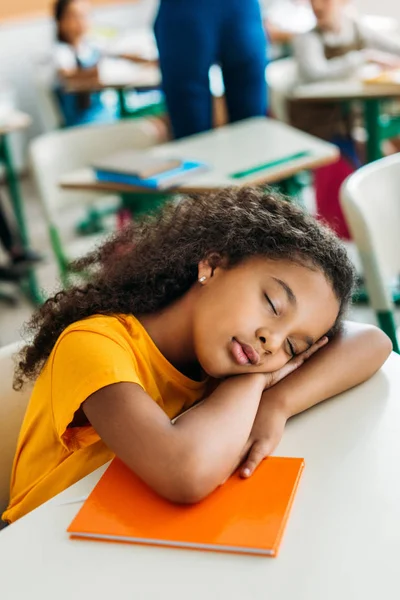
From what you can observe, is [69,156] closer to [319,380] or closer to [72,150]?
[72,150]

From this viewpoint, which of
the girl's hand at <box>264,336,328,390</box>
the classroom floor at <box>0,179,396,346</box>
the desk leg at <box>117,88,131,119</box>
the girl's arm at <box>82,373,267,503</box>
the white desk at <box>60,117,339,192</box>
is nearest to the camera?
the girl's arm at <box>82,373,267,503</box>

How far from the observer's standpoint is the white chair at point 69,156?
260cm

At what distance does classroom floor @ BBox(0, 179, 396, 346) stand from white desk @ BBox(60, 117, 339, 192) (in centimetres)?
46

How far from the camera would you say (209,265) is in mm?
1159

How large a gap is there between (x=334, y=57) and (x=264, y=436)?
319cm

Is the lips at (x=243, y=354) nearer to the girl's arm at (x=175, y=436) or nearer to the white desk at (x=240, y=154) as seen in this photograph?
the girl's arm at (x=175, y=436)

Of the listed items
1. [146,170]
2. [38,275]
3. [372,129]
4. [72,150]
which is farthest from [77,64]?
[146,170]

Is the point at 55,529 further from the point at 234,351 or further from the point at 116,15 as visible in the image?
the point at 116,15

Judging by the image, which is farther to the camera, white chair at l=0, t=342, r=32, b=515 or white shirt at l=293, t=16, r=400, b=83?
white shirt at l=293, t=16, r=400, b=83

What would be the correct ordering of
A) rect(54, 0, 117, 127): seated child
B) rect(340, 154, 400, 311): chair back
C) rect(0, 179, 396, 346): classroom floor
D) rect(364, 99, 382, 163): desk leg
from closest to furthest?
rect(340, 154, 400, 311): chair back → rect(0, 179, 396, 346): classroom floor → rect(364, 99, 382, 163): desk leg → rect(54, 0, 117, 127): seated child

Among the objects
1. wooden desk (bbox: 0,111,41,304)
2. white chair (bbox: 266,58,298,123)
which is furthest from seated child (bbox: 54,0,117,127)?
white chair (bbox: 266,58,298,123)

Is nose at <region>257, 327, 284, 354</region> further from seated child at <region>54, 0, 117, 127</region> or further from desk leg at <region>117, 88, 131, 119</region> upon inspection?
seated child at <region>54, 0, 117, 127</region>

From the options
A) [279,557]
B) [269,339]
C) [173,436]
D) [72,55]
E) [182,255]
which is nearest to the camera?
[279,557]

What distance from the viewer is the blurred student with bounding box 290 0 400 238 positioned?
11.6 ft
